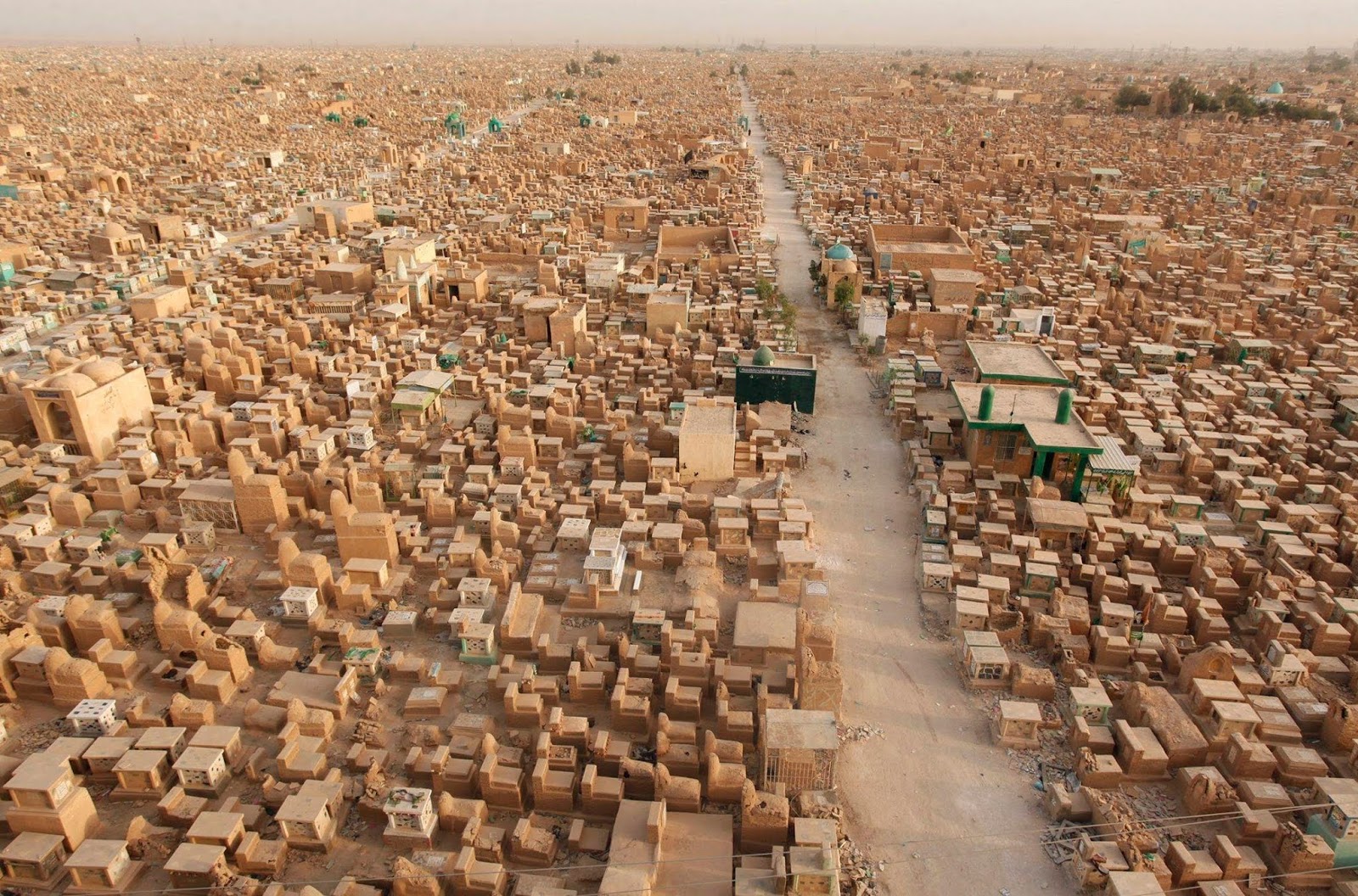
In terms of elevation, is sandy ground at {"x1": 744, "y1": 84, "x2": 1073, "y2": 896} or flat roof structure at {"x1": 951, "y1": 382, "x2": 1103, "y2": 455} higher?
flat roof structure at {"x1": 951, "y1": 382, "x2": 1103, "y2": 455}

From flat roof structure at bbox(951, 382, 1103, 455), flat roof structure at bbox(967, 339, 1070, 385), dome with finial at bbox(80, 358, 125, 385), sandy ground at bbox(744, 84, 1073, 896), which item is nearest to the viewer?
sandy ground at bbox(744, 84, 1073, 896)

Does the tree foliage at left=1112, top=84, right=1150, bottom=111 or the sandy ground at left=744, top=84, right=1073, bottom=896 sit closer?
the sandy ground at left=744, top=84, right=1073, bottom=896

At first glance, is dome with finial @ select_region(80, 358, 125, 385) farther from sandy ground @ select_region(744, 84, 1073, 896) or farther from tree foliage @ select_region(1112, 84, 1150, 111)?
tree foliage @ select_region(1112, 84, 1150, 111)

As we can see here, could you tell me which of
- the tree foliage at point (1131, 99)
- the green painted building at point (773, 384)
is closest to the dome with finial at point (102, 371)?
the green painted building at point (773, 384)

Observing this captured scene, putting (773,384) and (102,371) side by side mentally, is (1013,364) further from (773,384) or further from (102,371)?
(102,371)

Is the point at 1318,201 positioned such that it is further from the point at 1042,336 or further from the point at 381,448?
the point at 381,448

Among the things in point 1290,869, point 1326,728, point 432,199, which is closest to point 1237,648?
point 1326,728

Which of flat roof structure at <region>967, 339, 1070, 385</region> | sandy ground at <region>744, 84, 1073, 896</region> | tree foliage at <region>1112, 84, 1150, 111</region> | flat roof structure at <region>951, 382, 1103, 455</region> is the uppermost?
tree foliage at <region>1112, 84, 1150, 111</region>

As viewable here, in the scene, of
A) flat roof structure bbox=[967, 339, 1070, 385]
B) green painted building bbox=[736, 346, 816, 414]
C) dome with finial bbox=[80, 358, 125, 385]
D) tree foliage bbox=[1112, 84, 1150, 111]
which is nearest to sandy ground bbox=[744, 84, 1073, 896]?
green painted building bbox=[736, 346, 816, 414]

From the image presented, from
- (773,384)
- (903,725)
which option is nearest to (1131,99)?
(773,384)

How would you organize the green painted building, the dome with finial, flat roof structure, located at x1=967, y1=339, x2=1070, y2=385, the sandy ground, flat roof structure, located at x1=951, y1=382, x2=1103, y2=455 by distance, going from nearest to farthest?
the sandy ground → flat roof structure, located at x1=951, y1=382, x2=1103, y2=455 → the dome with finial → flat roof structure, located at x1=967, y1=339, x2=1070, y2=385 → the green painted building
